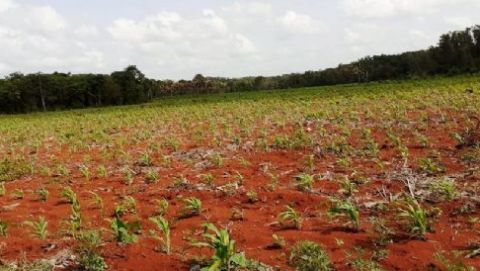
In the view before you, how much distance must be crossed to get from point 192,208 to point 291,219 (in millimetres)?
1972

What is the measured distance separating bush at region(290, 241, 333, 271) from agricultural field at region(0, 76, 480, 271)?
2cm

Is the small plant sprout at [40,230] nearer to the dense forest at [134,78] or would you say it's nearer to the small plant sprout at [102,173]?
the small plant sprout at [102,173]

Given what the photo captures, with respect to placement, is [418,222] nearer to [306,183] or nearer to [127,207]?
[306,183]

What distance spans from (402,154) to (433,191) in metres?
2.79

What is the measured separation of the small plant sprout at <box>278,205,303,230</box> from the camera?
330 inches

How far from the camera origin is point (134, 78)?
9462 cm

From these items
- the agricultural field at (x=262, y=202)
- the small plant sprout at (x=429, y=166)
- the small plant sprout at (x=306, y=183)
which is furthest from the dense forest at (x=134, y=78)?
the small plant sprout at (x=306, y=183)

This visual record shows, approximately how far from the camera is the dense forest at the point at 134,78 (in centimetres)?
8044

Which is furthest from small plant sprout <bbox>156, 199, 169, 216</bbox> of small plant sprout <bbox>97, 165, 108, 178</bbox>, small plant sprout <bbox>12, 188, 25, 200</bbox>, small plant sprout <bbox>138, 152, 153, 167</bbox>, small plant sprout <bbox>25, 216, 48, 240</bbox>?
small plant sprout <bbox>138, 152, 153, 167</bbox>

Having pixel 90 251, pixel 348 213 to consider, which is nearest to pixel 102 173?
pixel 90 251

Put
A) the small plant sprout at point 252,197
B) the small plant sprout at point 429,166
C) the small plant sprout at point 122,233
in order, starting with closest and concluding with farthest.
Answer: the small plant sprout at point 122,233 < the small plant sprout at point 252,197 < the small plant sprout at point 429,166

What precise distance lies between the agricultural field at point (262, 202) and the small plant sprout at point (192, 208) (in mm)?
33

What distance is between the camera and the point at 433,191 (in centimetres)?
970

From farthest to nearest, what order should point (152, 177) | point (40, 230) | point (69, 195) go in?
point (152, 177) < point (69, 195) < point (40, 230)
